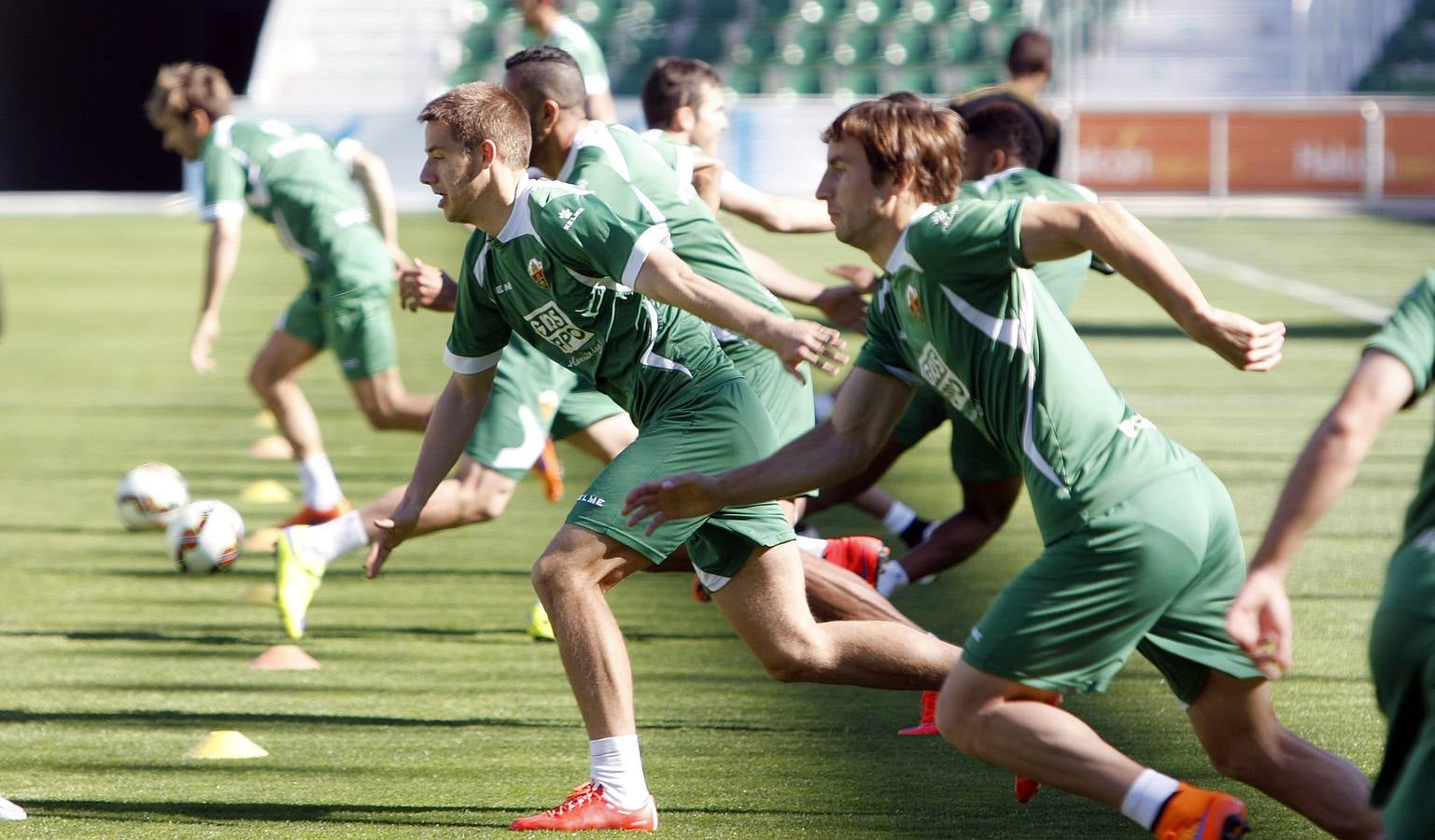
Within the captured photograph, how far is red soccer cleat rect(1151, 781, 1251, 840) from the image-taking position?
328 centimetres

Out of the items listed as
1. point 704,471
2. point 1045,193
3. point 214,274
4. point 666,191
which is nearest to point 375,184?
point 214,274

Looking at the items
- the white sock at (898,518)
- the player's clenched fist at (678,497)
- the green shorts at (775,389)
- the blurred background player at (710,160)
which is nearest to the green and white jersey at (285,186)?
the blurred background player at (710,160)

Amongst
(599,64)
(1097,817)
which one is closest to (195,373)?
(599,64)

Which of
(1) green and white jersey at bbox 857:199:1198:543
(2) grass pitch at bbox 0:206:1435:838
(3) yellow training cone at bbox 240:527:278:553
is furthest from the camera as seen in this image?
(3) yellow training cone at bbox 240:527:278:553

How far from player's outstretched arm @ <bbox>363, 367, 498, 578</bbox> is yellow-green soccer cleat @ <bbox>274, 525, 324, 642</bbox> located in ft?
5.67

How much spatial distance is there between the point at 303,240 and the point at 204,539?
156 cm

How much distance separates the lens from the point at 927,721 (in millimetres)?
5023

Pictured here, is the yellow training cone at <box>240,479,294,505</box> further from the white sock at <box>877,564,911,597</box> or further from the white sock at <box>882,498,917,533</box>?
the white sock at <box>877,564,911,597</box>

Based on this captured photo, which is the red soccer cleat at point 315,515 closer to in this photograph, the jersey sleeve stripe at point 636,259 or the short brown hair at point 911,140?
the jersey sleeve stripe at point 636,259

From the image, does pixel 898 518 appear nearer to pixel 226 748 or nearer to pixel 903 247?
pixel 226 748

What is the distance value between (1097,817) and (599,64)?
5.11m

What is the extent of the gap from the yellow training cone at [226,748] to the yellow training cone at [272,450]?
5267mm

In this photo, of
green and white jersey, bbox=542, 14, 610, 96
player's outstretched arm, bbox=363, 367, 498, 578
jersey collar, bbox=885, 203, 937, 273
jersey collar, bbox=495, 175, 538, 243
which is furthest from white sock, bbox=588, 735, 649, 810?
green and white jersey, bbox=542, 14, 610, 96

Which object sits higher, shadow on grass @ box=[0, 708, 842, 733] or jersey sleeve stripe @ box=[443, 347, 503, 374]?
jersey sleeve stripe @ box=[443, 347, 503, 374]
